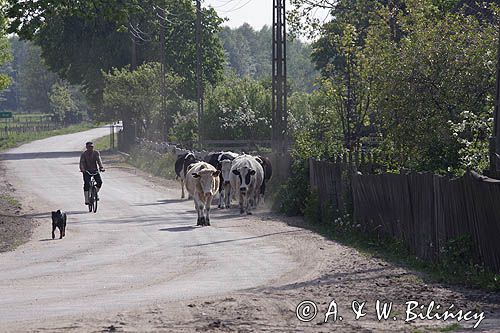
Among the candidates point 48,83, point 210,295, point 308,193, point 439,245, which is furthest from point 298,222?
point 48,83

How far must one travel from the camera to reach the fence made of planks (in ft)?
48.6

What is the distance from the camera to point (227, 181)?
30.3 m

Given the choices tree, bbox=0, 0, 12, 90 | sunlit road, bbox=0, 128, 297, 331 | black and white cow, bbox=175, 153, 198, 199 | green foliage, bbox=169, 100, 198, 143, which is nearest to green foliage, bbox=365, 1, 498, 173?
sunlit road, bbox=0, 128, 297, 331

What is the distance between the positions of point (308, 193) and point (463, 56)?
511cm

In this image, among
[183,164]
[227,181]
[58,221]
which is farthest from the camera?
[183,164]

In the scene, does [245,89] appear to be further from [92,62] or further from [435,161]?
[435,161]

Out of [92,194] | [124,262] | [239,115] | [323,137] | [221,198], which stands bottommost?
[124,262]

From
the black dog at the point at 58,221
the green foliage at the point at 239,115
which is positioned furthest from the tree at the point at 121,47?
the black dog at the point at 58,221

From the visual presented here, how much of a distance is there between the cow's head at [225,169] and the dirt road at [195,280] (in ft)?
9.20

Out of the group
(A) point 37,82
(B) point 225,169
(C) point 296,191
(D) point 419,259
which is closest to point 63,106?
(A) point 37,82

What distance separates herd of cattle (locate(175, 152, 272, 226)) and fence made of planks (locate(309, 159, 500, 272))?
122 inches

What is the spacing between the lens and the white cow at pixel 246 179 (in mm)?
28578

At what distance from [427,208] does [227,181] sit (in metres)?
13.4

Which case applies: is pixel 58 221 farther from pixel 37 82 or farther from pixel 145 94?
pixel 37 82
